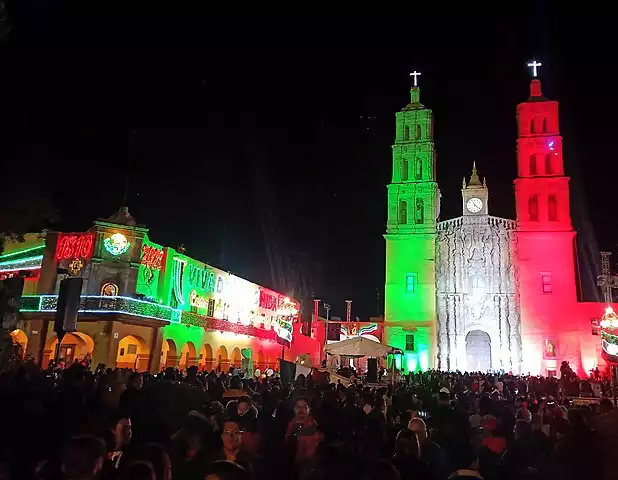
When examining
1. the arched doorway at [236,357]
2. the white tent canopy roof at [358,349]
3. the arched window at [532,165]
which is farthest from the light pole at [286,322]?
the arched window at [532,165]

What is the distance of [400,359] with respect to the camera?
44.6 metres

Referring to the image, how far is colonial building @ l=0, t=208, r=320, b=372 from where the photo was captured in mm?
30172

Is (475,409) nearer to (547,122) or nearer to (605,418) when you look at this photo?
(605,418)

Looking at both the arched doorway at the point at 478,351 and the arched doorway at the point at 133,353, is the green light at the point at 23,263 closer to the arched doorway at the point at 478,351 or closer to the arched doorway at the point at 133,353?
the arched doorway at the point at 133,353

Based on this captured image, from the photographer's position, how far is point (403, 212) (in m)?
47.0

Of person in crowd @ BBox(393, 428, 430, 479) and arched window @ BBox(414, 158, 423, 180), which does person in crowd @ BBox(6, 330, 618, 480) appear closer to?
person in crowd @ BBox(393, 428, 430, 479)

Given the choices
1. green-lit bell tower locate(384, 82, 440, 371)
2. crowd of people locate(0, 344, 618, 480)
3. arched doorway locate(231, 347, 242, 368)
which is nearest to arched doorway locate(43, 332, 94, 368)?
arched doorway locate(231, 347, 242, 368)

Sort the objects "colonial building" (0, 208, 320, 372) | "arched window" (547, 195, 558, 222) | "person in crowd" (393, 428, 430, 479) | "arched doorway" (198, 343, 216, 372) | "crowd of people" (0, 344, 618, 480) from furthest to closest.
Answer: "arched window" (547, 195, 558, 222) < "arched doorway" (198, 343, 216, 372) < "colonial building" (0, 208, 320, 372) < "person in crowd" (393, 428, 430, 479) < "crowd of people" (0, 344, 618, 480)

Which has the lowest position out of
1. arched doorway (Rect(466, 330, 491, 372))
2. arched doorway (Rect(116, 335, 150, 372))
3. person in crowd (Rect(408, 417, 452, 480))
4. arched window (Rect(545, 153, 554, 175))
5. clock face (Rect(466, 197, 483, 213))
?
person in crowd (Rect(408, 417, 452, 480))

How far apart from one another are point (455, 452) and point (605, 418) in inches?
110

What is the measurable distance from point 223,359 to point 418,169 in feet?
76.3

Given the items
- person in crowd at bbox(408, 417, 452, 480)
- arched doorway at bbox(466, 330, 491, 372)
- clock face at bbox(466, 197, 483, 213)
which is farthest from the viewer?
clock face at bbox(466, 197, 483, 213)

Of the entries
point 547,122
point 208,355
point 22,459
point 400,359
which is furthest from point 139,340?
point 547,122

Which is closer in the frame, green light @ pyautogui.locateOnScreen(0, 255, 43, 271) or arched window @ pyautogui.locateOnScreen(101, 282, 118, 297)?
arched window @ pyautogui.locateOnScreen(101, 282, 118, 297)
